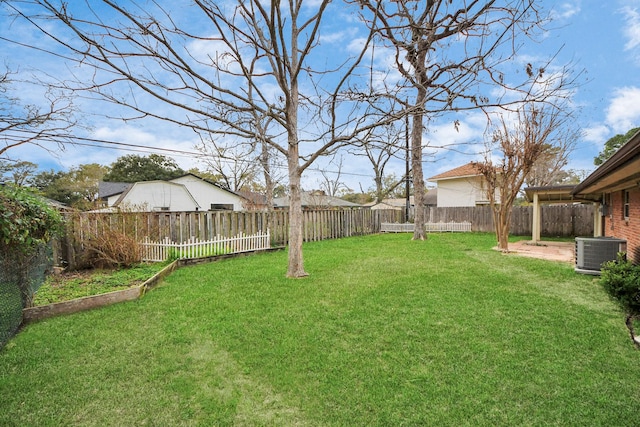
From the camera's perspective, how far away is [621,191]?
7.61m

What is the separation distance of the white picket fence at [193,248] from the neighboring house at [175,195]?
7814 mm

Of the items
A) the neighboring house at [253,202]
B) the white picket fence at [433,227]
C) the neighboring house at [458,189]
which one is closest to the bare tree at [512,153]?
the white picket fence at [433,227]

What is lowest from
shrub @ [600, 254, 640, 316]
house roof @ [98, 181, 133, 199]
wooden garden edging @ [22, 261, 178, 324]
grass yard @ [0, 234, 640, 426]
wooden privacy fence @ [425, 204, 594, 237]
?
grass yard @ [0, 234, 640, 426]

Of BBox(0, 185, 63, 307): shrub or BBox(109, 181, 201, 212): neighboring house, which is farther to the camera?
BBox(109, 181, 201, 212): neighboring house

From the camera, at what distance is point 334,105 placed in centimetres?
561

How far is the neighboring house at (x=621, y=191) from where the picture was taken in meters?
3.38

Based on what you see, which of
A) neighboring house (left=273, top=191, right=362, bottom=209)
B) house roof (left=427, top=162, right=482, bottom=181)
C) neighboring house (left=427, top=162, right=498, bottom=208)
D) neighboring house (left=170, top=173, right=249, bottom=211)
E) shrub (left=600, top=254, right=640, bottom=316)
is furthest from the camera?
neighboring house (left=273, top=191, right=362, bottom=209)

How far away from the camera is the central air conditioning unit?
5.95m

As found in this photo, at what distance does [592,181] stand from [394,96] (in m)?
4.02

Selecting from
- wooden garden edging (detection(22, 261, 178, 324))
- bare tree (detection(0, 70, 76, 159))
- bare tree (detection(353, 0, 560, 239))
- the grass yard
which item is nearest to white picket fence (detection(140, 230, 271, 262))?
wooden garden edging (detection(22, 261, 178, 324))

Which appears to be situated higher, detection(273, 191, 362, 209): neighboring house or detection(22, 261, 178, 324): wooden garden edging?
detection(273, 191, 362, 209): neighboring house

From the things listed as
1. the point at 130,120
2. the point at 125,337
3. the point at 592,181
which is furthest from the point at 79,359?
the point at 592,181

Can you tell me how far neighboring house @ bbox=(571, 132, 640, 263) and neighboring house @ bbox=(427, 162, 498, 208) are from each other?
12479 millimetres

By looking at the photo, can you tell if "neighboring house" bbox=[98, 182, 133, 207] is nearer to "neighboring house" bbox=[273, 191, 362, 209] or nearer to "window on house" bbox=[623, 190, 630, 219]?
"neighboring house" bbox=[273, 191, 362, 209]
